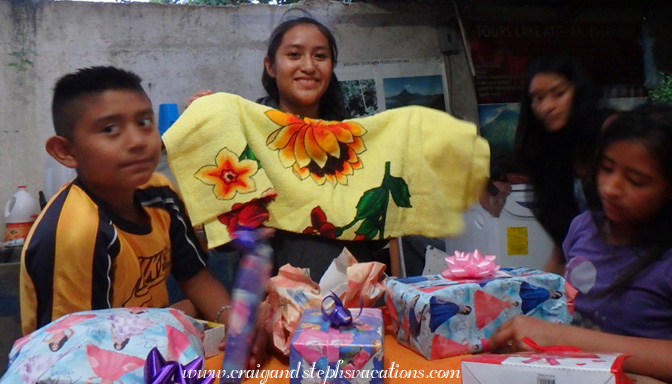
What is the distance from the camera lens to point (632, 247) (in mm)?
881

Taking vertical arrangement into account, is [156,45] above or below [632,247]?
above

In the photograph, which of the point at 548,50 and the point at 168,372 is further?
the point at 548,50

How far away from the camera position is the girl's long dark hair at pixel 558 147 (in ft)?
4.17

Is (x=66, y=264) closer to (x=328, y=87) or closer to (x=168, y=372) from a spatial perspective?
(x=168, y=372)

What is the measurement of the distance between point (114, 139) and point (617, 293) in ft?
2.53

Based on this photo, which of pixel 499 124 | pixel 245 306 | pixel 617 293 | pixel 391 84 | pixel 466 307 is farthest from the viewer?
pixel 499 124

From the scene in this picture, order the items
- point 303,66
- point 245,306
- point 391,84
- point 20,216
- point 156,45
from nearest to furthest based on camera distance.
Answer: point 245,306 → point 303,66 → point 20,216 → point 156,45 → point 391,84

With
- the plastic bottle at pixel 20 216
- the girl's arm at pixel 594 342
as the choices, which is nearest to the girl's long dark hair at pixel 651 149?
the girl's arm at pixel 594 342

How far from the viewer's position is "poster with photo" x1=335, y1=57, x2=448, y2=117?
2.25 m

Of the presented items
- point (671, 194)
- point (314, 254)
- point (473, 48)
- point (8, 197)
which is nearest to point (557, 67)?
point (671, 194)

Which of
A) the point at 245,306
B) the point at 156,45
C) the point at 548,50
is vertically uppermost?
the point at 156,45

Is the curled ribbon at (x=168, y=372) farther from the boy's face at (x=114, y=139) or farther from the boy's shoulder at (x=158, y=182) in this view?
the boy's shoulder at (x=158, y=182)

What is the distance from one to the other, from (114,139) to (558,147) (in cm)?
98

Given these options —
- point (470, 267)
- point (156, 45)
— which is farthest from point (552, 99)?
point (156, 45)
